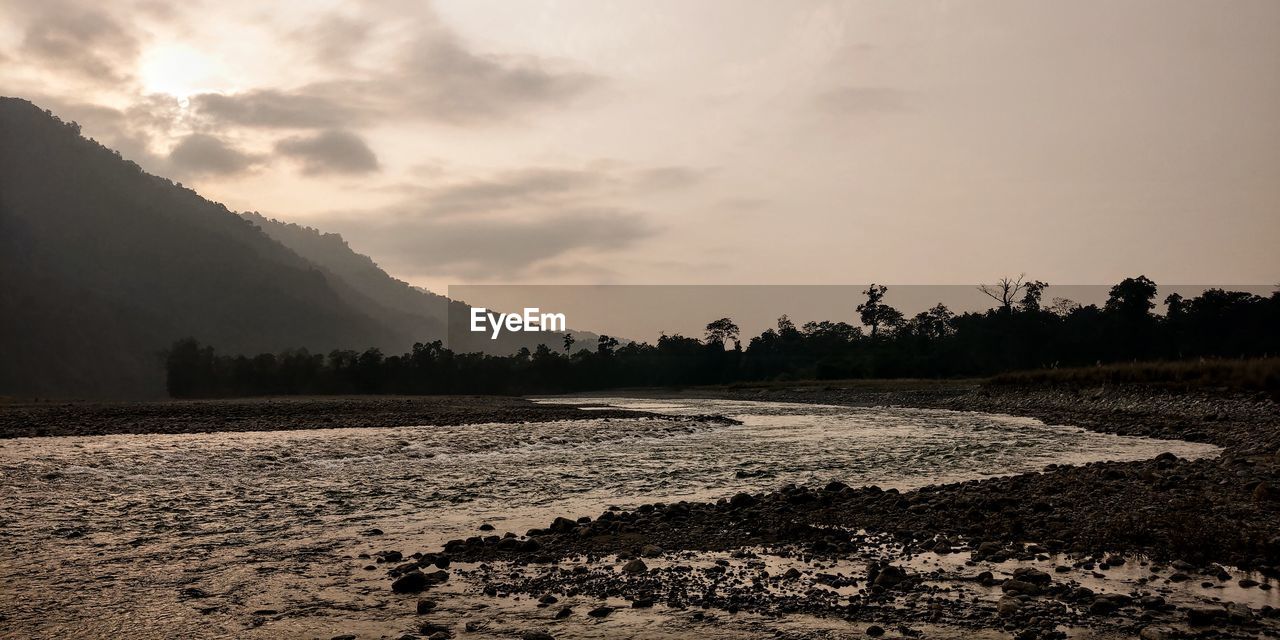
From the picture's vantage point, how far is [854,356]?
151750mm

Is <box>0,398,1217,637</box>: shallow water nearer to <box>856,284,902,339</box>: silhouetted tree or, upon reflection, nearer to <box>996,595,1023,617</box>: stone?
<box>996,595,1023,617</box>: stone

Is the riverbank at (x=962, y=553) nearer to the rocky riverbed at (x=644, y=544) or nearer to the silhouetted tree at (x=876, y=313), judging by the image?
the rocky riverbed at (x=644, y=544)

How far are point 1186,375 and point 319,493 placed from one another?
4928 centimetres

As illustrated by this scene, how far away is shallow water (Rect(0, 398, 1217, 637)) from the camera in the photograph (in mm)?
8898

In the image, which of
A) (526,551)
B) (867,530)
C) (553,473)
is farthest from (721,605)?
(553,473)

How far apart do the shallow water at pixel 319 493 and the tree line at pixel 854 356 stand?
81.0 m

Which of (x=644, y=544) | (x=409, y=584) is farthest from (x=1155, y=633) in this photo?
(x=409, y=584)

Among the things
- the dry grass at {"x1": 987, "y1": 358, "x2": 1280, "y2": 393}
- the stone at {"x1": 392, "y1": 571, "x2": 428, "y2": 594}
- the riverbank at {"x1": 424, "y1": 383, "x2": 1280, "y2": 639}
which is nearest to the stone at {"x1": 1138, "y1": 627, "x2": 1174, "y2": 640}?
the riverbank at {"x1": 424, "y1": 383, "x2": 1280, "y2": 639}

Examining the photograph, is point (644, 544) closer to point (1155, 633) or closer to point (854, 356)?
point (1155, 633)

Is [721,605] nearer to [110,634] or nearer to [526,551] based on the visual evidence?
[526,551]

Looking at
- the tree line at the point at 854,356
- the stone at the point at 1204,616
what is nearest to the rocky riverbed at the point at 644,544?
the stone at the point at 1204,616

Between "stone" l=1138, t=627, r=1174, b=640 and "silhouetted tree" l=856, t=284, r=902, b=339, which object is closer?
"stone" l=1138, t=627, r=1174, b=640

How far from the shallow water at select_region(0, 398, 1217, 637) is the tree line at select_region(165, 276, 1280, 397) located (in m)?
81.0

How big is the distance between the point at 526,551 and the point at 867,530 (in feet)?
17.7
